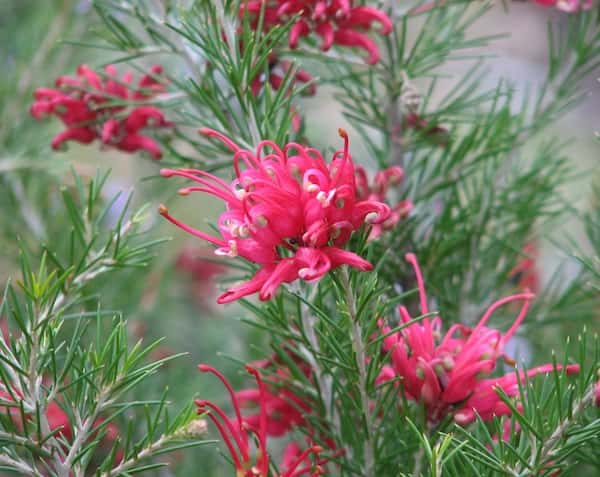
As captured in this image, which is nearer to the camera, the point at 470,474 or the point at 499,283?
the point at 470,474

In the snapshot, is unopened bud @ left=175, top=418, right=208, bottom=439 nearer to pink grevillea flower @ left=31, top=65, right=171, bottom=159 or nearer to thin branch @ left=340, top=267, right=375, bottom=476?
thin branch @ left=340, top=267, right=375, bottom=476

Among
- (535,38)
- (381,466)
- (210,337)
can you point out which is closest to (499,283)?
(381,466)

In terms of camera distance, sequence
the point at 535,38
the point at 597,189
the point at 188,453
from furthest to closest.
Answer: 1. the point at 535,38
2. the point at 188,453
3. the point at 597,189

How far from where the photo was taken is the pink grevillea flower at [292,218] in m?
0.43

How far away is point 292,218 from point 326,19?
20 cm

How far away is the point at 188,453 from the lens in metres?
0.88

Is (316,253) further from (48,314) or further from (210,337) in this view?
(210,337)

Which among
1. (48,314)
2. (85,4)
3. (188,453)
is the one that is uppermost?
(85,4)

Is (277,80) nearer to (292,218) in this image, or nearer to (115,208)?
(292,218)

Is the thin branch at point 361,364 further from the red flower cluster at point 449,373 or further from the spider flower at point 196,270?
the spider flower at point 196,270

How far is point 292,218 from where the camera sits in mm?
444

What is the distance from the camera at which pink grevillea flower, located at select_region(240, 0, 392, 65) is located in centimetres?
57

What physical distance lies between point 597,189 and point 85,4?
70cm

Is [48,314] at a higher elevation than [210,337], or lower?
higher
